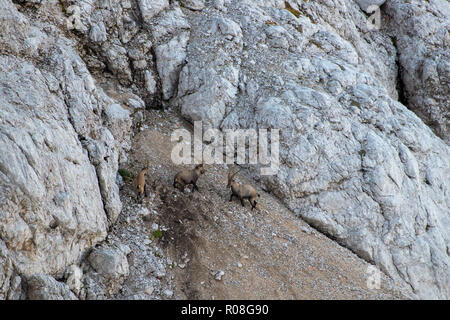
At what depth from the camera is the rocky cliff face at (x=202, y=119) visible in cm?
1427

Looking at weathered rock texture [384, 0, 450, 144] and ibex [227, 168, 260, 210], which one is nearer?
ibex [227, 168, 260, 210]

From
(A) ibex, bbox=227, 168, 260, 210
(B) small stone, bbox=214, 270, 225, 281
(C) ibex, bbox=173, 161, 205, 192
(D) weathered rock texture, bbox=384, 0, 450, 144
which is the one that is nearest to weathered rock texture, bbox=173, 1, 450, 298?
(A) ibex, bbox=227, 168, 260, 210

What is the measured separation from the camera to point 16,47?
17.3 metres

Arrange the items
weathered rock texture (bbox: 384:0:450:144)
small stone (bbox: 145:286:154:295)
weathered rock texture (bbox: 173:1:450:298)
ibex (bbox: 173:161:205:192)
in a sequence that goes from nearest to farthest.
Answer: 1. small stone (bbox: 145:286:154:295)
2. ibex (bbox: 173:161:205:192)
3. weathered rock texture (bbox: 173:1:450:298)
4. weathered rock texture (bbox: 384:0:450:144)

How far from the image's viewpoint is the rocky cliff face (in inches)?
562

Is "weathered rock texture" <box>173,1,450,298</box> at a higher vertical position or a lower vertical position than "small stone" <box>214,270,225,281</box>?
higher

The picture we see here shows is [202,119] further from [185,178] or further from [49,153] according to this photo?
[49,153]

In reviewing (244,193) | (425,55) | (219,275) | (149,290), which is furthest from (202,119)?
(425,55)

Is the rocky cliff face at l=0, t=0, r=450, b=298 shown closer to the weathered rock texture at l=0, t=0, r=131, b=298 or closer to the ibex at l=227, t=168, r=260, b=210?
the weathered rock texture at l=0, t=0, r=131, b=298

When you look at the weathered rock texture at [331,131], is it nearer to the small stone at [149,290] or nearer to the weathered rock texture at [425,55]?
the weathered rock texture at [425,55]

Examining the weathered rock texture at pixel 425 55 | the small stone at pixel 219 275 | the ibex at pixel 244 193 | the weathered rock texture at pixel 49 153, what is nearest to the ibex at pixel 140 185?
the weathered rock texture at pixel 49 153

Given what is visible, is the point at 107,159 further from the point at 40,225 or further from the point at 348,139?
the point at 348,139

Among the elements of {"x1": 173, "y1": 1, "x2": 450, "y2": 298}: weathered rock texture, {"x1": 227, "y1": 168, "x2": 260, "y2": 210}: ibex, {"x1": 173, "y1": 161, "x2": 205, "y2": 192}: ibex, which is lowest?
{"x1": 173, "y1": 161, "x2": 205, "y2": 192}: ibex
